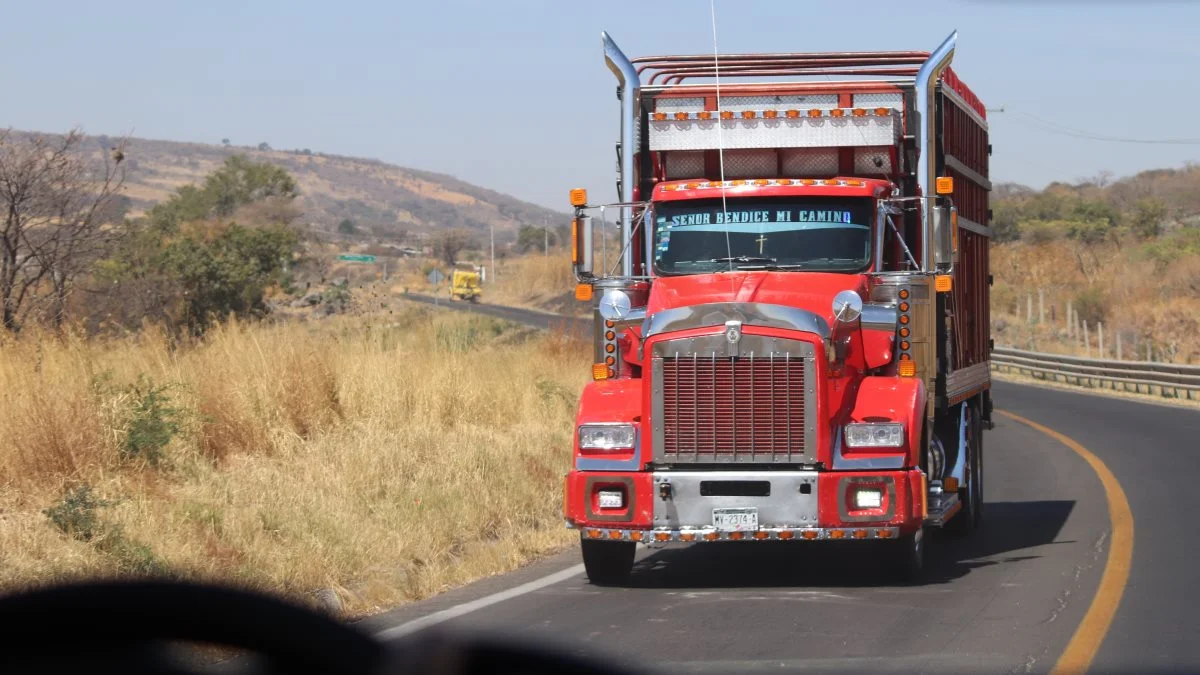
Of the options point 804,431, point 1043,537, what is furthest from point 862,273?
point 1043,537

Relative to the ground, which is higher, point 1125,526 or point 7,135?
point 7,135

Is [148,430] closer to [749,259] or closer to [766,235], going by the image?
[749,259]

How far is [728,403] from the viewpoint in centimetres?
932

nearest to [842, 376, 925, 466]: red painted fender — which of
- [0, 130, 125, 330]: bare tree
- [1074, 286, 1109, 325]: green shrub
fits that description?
[0, 130, 125, 330]: bare tree

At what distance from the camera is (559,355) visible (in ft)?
80.5

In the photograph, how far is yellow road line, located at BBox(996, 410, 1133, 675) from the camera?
7.25m

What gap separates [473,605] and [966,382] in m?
5.56

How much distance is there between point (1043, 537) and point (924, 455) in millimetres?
2551

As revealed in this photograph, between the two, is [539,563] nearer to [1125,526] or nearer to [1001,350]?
[1125,526]

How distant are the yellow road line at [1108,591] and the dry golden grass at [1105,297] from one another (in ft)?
99.4

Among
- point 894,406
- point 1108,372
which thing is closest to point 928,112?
point 894,406

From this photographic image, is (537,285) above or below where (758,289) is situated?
above

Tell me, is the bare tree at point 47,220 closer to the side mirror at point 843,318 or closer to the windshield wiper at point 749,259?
the windshield wiper at point 749,259

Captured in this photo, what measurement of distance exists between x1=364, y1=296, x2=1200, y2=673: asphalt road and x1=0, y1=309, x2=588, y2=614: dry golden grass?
74cm
